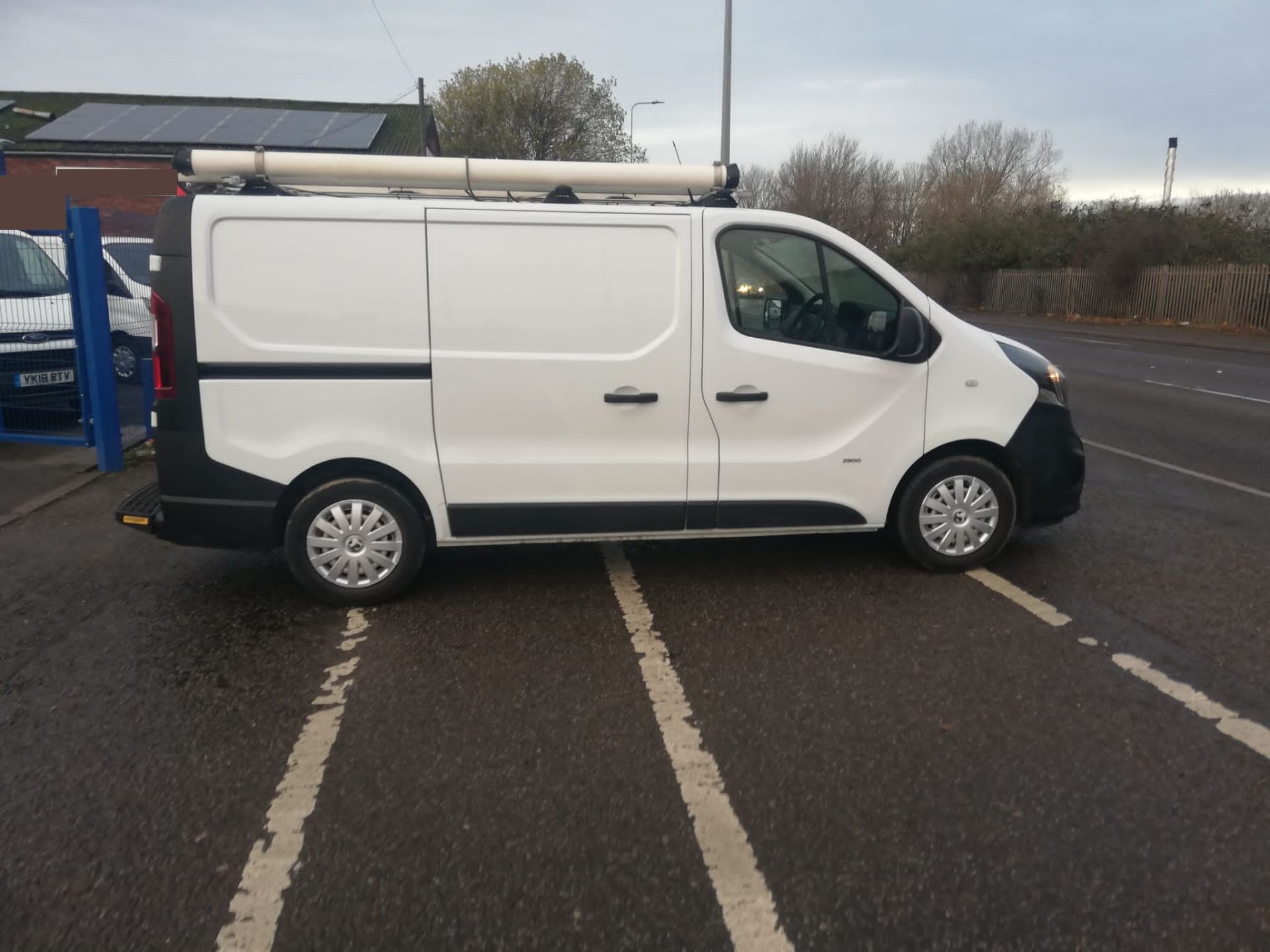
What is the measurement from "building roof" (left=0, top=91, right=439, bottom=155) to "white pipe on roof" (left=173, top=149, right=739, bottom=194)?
25.1 m

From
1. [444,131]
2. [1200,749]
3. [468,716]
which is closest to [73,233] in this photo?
[468,716]

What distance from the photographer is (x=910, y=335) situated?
201 inches

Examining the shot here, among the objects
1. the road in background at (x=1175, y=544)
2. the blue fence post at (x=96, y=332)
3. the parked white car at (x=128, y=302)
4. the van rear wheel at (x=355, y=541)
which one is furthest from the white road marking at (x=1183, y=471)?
the parked white car at (x=128, y=302)

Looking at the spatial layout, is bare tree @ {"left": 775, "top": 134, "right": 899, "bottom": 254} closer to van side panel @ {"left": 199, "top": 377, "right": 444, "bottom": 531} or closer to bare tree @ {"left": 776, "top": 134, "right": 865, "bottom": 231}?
bare tree @ {"left": 776, "top": 134, "right": 865, "bottom": 231}

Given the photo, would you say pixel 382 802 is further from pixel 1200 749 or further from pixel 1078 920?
pixel 1200 749

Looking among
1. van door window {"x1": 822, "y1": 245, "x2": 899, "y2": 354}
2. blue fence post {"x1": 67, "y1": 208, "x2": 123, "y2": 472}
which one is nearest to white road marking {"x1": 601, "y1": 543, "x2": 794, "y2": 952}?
van door window {"x1": 822, "y1": 245, "x2": 899, "y2": 354}

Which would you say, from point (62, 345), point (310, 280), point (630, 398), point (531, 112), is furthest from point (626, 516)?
point (531, 112)

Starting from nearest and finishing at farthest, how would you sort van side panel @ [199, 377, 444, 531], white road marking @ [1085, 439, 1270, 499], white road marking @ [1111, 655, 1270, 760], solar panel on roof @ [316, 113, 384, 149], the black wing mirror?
white road marking @ [1111, 655, 1270, 760] < van side panel @ [199, 377, 444, 531] < the black wing mirror < white road marking @ [1085, 439, 1270, 499] < solar panel on roof @ [316, 113, 384, 149]

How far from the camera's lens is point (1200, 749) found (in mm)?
3502

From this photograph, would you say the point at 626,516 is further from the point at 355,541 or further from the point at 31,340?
the point at 31,340

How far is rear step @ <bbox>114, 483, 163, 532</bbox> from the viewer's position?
488cm

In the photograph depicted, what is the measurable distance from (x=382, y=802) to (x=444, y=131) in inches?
1669

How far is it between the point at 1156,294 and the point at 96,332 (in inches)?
1194

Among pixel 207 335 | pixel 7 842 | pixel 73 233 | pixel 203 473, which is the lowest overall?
pixel 7 842
